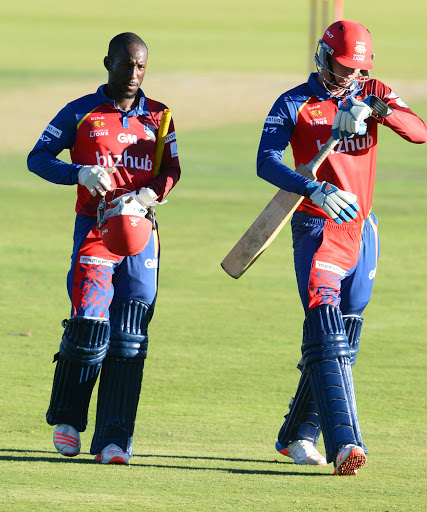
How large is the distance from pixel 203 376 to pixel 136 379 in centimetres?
192

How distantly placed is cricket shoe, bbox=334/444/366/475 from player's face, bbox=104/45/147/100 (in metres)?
2.15

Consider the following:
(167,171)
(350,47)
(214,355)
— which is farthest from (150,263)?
(214,355)

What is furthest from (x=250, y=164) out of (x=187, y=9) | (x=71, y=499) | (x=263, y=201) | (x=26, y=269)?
(x=187, y=9)

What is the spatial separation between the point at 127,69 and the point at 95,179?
657 millimetres

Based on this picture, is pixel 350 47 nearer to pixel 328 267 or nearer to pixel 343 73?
pixel 343 73

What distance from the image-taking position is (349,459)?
600 centimetres

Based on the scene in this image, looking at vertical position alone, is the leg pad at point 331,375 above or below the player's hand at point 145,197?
below

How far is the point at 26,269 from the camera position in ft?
39.9

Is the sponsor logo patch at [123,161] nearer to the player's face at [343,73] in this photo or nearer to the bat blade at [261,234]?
the bat blade at [261,234]

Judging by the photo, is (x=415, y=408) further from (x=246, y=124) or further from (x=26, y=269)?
(x=246, y=124)

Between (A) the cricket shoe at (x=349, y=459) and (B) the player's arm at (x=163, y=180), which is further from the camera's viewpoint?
(B) the player's arm at (x=163, y=180)

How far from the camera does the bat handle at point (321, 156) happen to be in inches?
254

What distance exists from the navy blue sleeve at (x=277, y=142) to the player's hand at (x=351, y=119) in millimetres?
294

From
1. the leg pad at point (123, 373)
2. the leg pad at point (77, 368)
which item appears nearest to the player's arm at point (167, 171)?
the leg pad at point (123, 373)
